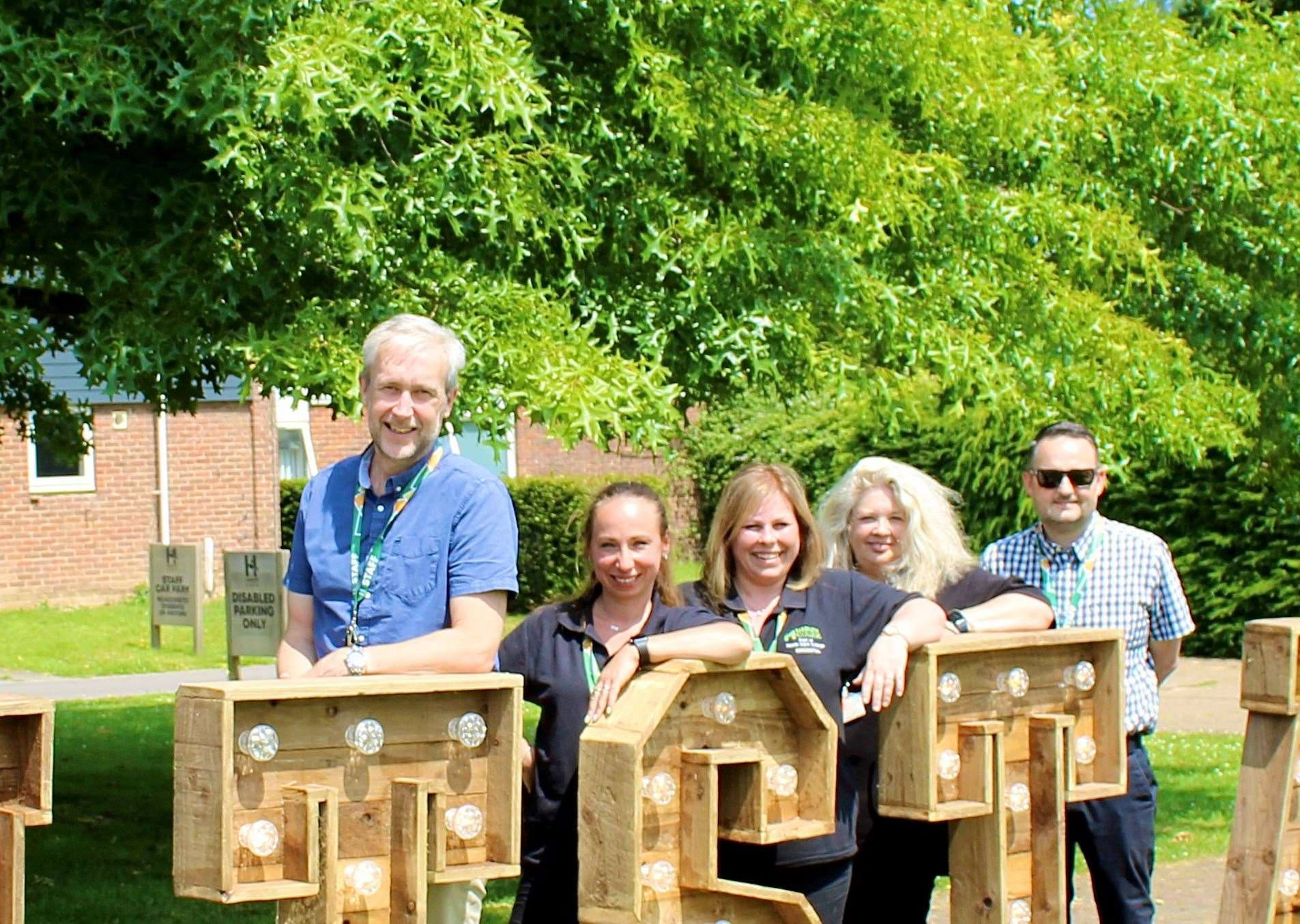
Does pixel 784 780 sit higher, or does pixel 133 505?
pixel 133 505

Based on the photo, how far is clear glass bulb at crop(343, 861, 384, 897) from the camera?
138 inches

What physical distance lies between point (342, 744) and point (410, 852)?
245 millimetres

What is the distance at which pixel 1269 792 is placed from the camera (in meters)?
4.82

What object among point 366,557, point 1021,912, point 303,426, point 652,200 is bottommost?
point 1021,912

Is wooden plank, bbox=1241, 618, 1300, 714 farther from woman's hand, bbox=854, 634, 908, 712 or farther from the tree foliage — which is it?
the tree foliage

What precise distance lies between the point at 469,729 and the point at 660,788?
1.36 feet

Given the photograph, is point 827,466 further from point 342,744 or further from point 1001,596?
point 342,744

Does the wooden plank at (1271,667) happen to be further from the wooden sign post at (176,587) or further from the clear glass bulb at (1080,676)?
the wooden sign post at (176,587)

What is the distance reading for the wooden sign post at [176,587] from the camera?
15.9 m

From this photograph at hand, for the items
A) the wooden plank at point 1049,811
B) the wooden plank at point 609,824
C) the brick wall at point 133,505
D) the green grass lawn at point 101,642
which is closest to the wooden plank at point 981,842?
the wooden plank at point 1049,811

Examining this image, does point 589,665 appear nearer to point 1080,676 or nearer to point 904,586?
point 904,586

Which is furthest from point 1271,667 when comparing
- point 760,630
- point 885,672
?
point 760,630

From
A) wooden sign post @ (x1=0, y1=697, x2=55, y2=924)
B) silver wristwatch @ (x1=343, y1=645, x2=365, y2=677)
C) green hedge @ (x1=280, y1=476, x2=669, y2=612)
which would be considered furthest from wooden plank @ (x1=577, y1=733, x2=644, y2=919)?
green hedge @ (x1=280, y1=476, x2=669, y2=612)

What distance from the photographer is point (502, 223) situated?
604 cm
